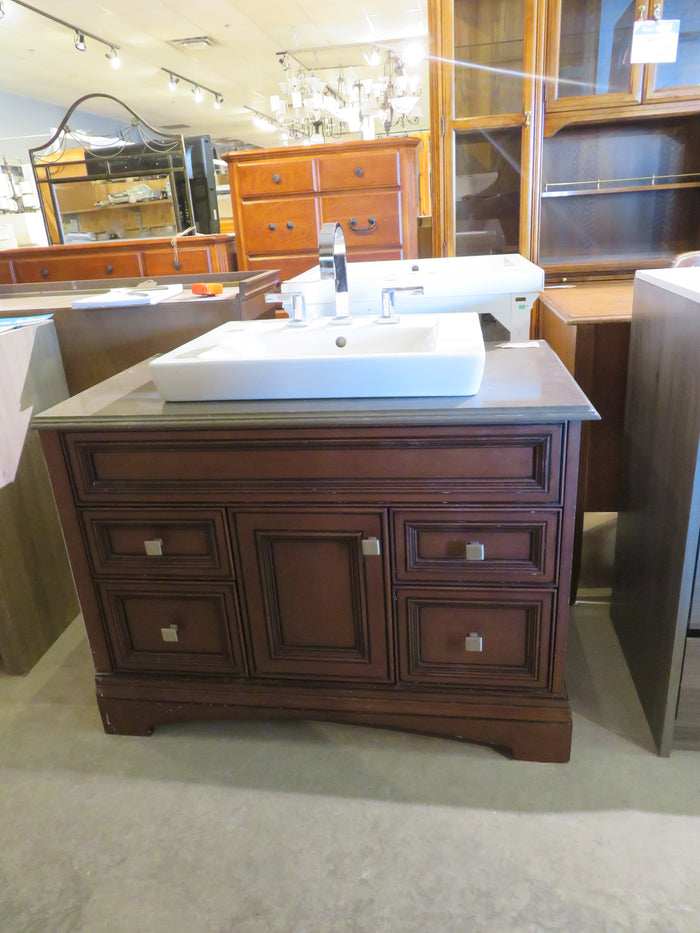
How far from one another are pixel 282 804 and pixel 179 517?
1.96 feet

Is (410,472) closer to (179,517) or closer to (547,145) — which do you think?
(179,517)

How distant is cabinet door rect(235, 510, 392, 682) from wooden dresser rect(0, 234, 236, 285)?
5.99ft

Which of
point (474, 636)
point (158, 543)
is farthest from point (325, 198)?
point (474, 636)

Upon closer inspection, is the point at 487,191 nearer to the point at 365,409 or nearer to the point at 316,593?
the point at 365,409

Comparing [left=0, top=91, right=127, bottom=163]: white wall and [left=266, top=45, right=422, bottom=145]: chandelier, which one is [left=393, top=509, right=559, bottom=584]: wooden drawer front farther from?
[left=0, top=91, right=127, bottom=163]: white wall

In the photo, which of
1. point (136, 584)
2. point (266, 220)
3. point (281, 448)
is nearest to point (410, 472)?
point (281, 448)

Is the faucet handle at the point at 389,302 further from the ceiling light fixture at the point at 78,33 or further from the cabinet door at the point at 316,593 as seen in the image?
the ceiling light fixture at the point at 78,33

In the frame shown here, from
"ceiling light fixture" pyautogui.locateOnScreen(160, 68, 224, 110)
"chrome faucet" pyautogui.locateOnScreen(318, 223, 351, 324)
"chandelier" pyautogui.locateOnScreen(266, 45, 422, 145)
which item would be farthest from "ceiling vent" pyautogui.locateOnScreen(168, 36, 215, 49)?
"chrome faucet" pyautogui.locateOnScreen(318, 223, 351, 324)

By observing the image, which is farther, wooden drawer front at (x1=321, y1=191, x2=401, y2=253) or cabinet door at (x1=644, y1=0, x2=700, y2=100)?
wooden drawer front at (x1=321, y1=191, x2=401, y2=253)

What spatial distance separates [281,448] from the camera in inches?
46.8

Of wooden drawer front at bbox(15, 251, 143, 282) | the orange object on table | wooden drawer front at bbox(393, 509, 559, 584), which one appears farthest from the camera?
wooden drawer front at bbox(15, 251, 143, 282)

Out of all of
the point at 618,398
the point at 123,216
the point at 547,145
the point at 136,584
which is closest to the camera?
the point at 136,584

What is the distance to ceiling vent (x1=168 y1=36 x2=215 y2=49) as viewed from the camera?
5410 mm

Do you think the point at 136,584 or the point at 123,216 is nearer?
the point at 136,584
